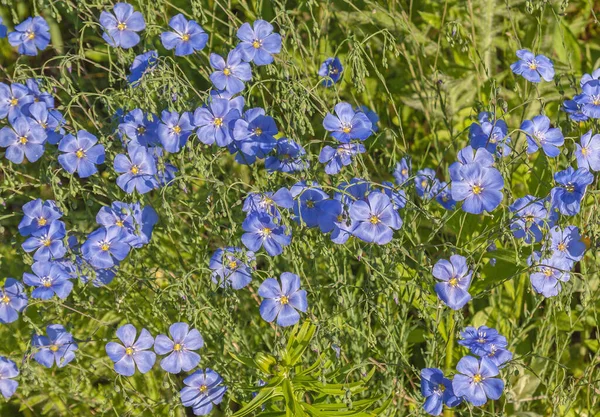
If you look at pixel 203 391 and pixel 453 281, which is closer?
pixel 453 281

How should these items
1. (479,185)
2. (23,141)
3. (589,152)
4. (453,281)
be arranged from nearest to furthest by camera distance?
(479,185) < (453,281) < (589,152) < (23,141)

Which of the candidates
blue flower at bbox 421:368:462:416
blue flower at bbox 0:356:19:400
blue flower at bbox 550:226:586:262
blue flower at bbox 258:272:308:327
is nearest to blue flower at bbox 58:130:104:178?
blue flower at bbox 258:272:308:327

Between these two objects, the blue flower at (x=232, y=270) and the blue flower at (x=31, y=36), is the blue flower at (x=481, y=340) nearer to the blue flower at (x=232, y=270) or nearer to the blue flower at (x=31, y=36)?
the blue flower at (x=232, y=270)

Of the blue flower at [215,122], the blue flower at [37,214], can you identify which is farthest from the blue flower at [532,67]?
the blue flower at [37,214]

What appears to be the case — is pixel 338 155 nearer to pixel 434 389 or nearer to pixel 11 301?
pixel 434 389

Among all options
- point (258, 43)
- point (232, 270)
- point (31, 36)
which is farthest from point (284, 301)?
point (31, 36)

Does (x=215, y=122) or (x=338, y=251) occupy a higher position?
(x=215, y=122)

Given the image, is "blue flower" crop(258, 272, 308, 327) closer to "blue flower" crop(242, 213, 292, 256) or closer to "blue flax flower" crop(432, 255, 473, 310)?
"blue flower" crop(242, 213, 292, 256)
